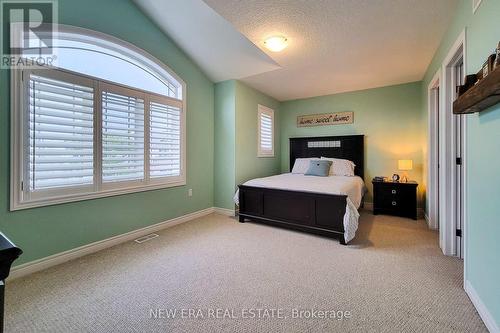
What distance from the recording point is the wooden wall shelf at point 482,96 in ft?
3.85

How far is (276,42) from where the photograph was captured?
9.06 ft

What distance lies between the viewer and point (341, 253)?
2.55m

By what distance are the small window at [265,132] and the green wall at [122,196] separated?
111cm

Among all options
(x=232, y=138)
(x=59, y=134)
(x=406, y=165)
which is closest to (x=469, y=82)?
(x=406, y=165)

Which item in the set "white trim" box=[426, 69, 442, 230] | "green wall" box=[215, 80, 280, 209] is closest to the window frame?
"green wall" box=[215, 80, 280, 209]

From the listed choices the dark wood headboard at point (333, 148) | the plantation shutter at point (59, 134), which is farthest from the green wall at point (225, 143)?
the plantation shutter at point (59, 134)

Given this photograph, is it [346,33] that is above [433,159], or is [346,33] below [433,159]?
above

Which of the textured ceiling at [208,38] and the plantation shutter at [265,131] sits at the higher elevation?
the textured ceiling at [208,38]

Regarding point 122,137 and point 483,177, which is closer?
point 483,177

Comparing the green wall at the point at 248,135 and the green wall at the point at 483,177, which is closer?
the green wall at the point at 483,177

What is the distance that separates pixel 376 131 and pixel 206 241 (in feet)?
13.1

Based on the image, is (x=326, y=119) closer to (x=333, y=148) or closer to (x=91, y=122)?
(x=333, y=148)

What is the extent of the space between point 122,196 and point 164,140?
41.1 inches

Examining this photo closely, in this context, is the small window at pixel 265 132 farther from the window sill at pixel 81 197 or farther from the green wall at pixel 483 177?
the green wall at pixel 483 177
